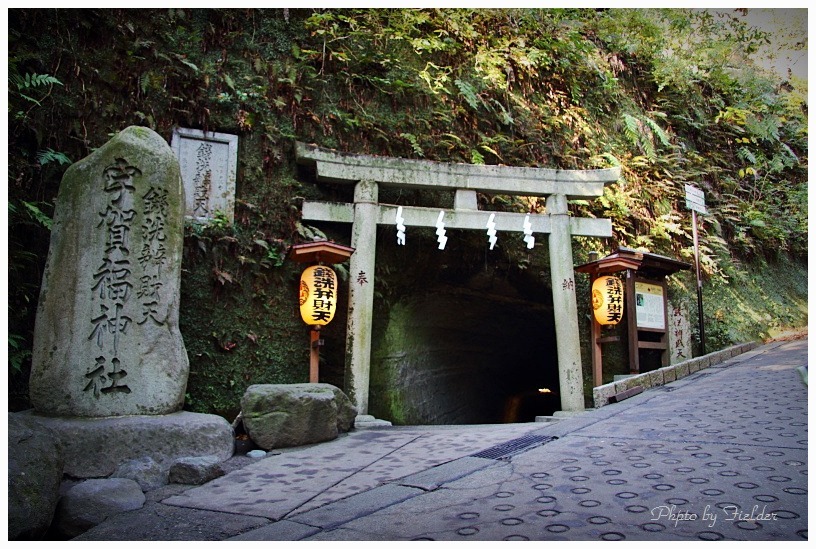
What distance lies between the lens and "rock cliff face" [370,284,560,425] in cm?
986

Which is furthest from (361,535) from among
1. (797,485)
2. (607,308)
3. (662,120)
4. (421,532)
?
(662,120)

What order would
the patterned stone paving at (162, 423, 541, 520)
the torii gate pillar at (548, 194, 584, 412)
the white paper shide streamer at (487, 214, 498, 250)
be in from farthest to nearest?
the white paper shide streamer at (487, 214, 498, 250), the torii gate pillar at (548, 194, 584, 412), the patterned stone paving at (162, 423, 541, 520)

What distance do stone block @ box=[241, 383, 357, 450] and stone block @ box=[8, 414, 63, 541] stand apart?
7.05 ft

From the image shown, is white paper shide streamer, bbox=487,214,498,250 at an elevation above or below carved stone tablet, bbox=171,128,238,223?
below

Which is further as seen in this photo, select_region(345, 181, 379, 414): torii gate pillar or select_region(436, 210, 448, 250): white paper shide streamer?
select_region(436, 210, 448, 250): white paper shide streamer

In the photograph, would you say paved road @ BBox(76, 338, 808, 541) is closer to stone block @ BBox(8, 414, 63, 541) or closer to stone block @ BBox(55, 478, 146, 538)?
stone block @ BBox(55, 478, 146, 538)

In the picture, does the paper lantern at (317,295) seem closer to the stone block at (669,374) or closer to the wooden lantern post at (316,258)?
the wooden lantern post at (316,258)

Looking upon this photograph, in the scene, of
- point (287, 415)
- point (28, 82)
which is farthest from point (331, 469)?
point (28, 82)

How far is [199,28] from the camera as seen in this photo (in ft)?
28.8

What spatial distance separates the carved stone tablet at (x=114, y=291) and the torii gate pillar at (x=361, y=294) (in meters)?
2.62

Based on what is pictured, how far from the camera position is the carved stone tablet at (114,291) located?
5.42 meters

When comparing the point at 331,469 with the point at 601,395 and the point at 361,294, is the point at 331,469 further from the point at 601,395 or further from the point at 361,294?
the point at 601,395

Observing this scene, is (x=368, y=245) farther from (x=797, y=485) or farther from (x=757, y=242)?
(x=757, y=242)

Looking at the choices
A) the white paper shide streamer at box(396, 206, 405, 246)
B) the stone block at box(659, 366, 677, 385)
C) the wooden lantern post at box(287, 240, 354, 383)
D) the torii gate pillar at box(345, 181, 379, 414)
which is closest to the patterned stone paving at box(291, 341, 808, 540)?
the stone block at box(659, 366, 677, 385)
